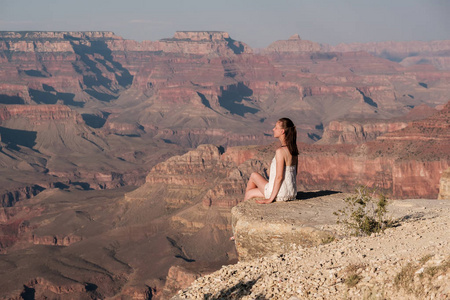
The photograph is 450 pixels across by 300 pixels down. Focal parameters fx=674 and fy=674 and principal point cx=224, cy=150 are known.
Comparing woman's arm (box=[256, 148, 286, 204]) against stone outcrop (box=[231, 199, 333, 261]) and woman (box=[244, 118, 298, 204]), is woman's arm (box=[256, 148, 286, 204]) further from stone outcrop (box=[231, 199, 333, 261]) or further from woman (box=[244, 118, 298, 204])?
stone outcrop (box=[231, 199, 333, 261])

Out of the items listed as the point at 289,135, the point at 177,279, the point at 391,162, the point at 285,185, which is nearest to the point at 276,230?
the point at 285,185

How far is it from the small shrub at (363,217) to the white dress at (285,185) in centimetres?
191

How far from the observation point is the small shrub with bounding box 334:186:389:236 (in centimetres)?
2023

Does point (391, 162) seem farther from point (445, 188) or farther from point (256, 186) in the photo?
point (256, 186)

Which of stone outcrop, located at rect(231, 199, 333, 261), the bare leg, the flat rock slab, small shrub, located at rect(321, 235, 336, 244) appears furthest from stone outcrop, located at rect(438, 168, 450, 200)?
small shrub, located at rect(321, 235, 336, 244)

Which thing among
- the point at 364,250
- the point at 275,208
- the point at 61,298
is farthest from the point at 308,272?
the point at 61,298

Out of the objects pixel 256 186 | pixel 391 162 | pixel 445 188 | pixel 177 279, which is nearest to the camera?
pixel 256 186

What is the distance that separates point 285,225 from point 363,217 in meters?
2.42

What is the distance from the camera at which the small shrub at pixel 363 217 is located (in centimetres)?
2023

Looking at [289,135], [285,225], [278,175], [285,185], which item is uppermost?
[289,135]

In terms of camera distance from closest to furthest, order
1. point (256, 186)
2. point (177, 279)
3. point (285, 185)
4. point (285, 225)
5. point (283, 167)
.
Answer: point (285, 225), point (283, 167), point (285, 185), point (256, 186), point (177, 279)

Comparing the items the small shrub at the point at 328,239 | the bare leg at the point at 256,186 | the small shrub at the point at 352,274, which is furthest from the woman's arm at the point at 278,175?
the small shrub at the point at 352,274

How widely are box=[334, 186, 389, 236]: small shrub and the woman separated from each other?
2017mm

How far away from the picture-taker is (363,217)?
20.6m
